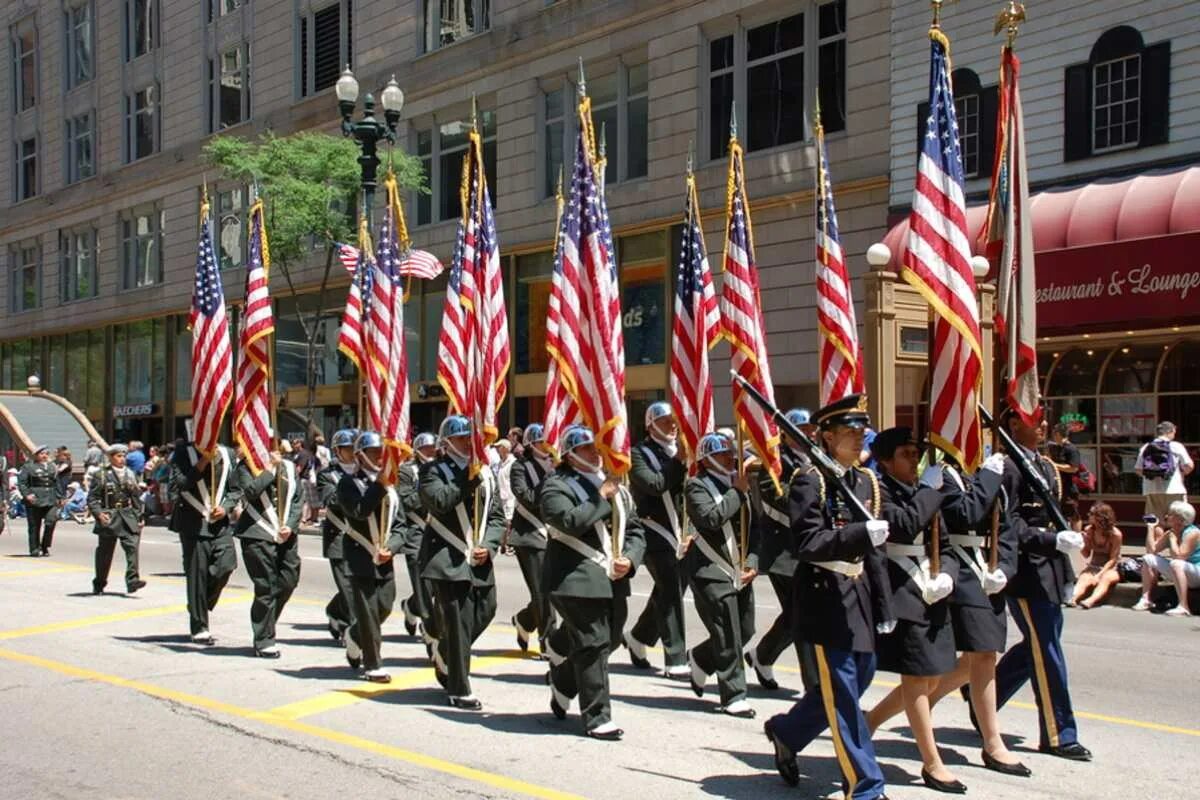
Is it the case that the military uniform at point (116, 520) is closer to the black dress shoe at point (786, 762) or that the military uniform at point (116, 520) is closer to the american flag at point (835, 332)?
the american flag at point (835, 332)

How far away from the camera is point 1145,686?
383 inches

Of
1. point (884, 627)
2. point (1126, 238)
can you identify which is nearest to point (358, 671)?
point (884, 627)

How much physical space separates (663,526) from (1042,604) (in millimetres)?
3085

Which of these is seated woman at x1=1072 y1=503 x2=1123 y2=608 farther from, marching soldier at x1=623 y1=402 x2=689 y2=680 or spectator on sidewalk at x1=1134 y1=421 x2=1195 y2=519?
marching soldier at x1=623 y1=402 x2=689 y2=680

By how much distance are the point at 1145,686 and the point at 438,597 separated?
5.12 metres

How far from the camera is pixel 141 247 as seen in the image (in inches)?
1738

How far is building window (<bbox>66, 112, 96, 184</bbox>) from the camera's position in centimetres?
4691

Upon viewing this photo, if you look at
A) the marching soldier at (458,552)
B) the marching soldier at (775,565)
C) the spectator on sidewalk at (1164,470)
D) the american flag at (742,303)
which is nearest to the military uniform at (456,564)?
the marching soldier at (458,552)

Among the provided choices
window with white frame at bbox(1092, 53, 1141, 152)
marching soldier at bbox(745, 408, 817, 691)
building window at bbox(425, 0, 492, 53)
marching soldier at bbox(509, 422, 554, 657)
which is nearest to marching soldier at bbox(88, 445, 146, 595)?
marching soldier at bbox(509, 422, 554, 657)

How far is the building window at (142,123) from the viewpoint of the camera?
4322 centimetres

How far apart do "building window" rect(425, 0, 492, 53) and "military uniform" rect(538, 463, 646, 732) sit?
80.8 feet

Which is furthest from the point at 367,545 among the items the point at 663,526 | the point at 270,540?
the point at 663,526

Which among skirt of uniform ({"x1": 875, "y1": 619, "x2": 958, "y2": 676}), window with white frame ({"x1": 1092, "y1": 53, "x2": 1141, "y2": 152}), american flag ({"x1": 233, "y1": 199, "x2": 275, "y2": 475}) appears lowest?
skirt of uniform ({"x1": 875, "y1": 619, "x2": 958, "y2": 676})

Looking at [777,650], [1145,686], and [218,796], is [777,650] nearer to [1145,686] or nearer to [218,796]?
[1145,686]
